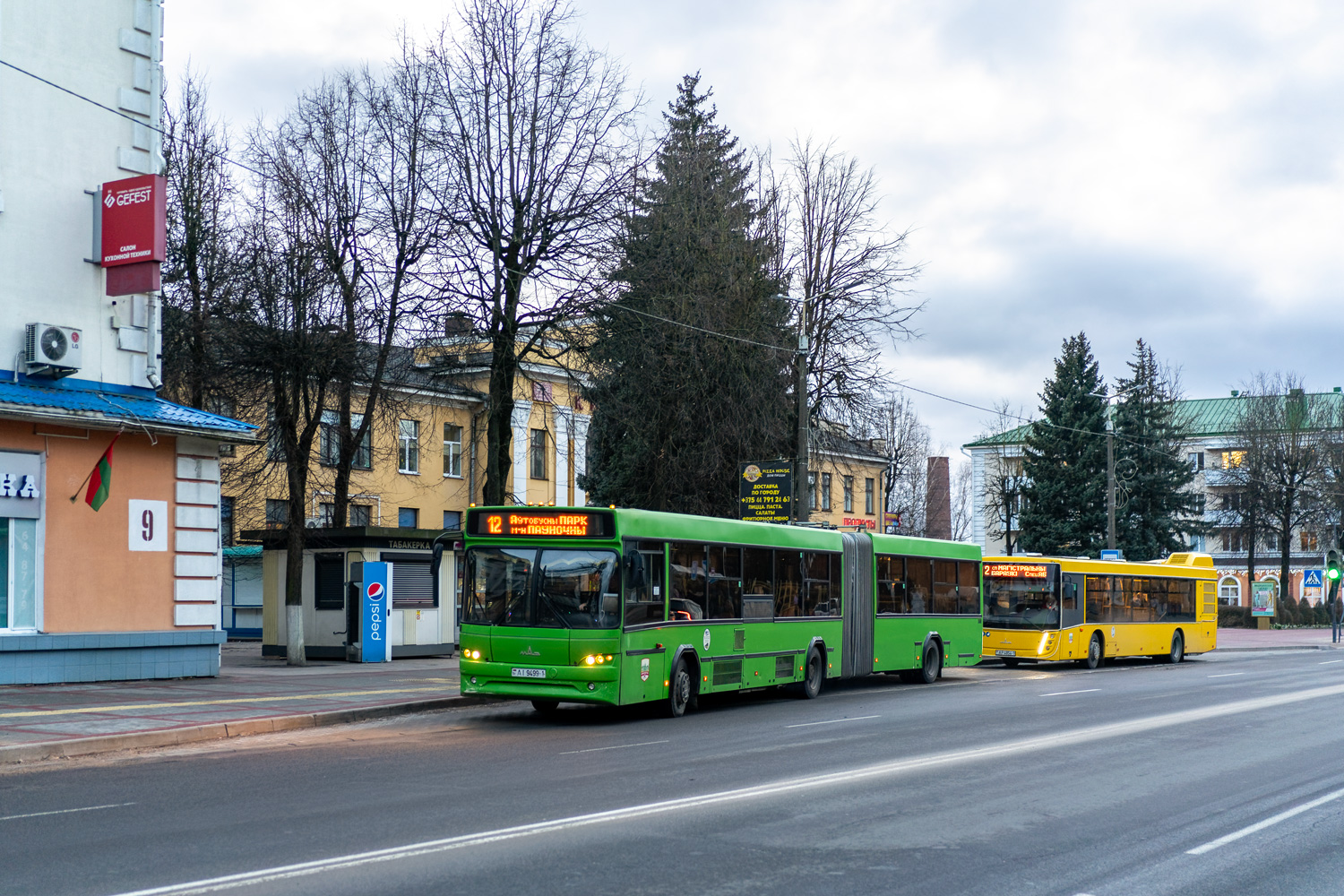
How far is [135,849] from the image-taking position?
809 centimetres

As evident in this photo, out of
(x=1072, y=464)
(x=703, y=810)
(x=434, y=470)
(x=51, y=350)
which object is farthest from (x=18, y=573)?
(x=1072, y=464)

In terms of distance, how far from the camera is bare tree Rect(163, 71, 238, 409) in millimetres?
27672

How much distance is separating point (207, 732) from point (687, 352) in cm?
1681

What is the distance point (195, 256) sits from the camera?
2808 centimetres

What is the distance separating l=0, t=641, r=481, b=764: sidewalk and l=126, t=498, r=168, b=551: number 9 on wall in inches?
87.2

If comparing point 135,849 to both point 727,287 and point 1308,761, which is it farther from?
point 727,287

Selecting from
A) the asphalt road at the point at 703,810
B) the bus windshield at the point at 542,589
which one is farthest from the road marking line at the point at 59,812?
the bus windshield at the point at 542,589

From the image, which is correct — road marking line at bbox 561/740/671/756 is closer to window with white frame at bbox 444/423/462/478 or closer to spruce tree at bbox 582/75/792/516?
spruce tree at bbox 582/75/792/516

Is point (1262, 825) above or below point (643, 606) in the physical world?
below

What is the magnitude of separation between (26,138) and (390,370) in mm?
10295

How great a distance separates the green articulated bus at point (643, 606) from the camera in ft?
55.5

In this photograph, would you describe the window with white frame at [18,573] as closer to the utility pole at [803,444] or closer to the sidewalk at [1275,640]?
the utility pole at [803,444]

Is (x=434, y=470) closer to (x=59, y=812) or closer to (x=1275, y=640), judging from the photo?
(x=1275, y=640)

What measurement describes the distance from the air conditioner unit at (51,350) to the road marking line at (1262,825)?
17539 millimetres
